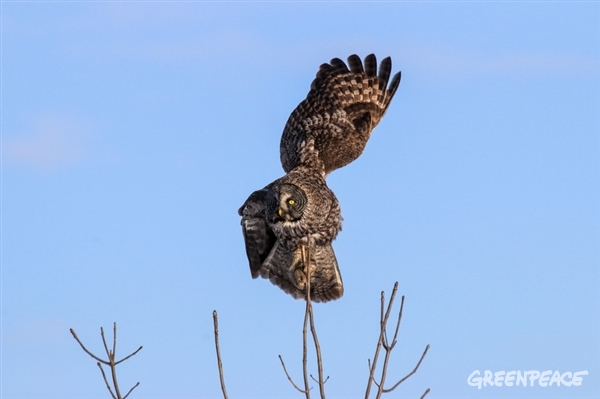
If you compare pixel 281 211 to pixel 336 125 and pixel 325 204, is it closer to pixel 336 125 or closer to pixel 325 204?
pixel 325 204

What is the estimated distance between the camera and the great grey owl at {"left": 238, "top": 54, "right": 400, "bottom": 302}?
1287cm

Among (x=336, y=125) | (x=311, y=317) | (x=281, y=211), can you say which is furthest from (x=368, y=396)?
(x=336, y=125)

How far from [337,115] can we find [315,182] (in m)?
1.27

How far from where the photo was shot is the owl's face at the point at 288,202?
1265 centimetres

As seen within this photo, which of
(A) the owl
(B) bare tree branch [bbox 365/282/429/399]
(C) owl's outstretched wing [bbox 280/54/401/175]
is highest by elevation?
(C) owl's outstretched wing [bbox 280/54/401/175]

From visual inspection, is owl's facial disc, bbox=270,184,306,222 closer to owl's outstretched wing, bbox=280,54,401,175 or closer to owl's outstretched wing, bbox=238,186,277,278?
owl's outstretched wing, bbox=238,186,277,278

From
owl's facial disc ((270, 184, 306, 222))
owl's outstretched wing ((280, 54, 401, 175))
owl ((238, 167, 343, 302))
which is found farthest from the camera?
owl's outstretched wing ((280, 54, 401, 175))

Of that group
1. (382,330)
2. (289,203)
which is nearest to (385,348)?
(382,330)

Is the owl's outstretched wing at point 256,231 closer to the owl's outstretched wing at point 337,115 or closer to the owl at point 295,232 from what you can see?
the owl at point 295,232

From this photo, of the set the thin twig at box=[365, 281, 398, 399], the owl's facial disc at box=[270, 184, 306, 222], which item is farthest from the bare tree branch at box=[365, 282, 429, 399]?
the owl's facial disc at box=[270, 184, 306, 222]

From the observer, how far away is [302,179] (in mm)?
13000

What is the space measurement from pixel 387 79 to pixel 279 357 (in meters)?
8.59

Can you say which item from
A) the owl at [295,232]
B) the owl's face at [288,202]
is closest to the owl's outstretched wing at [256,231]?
the owl at [295,232]

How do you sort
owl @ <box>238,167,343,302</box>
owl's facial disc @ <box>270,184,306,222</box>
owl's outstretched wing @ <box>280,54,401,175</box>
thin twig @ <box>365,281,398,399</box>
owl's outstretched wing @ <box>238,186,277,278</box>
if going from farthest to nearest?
owl's outstretched wing @ <box>280,54,401,175</box>
owl's outstretched wing @ <box>238,186,277,278</box>
owl @ <box>238,167,343,302</box>
owl's facial disc @ <box>270,184,306,222</box>
thin twig @ <box>365,281,398,399</box>
